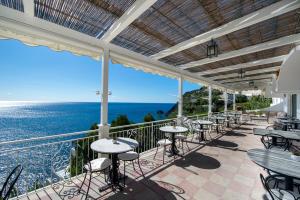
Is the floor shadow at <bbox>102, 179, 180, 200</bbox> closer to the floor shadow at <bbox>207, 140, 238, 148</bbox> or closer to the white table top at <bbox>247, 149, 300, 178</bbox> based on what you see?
the white table top at <bbox>247, 149, 300, 178</bbox>

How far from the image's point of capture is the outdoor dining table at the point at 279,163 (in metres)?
1.89

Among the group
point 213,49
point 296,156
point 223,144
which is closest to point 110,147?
point 296,156

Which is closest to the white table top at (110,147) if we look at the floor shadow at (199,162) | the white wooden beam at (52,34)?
the floor shadow at (199,162)

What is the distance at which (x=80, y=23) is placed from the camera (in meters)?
3.02

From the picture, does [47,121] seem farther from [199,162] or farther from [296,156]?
[296,156]

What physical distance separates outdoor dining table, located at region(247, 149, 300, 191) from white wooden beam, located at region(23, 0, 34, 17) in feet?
13.2

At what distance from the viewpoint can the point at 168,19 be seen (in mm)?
3078

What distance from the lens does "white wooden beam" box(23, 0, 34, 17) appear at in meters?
2.30

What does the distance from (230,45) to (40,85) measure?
76.8 feet

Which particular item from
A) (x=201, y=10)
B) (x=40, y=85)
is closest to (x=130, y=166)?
(x=201, y=10)

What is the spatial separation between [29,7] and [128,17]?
61.1 inches

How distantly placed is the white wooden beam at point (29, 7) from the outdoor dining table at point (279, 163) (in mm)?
4035

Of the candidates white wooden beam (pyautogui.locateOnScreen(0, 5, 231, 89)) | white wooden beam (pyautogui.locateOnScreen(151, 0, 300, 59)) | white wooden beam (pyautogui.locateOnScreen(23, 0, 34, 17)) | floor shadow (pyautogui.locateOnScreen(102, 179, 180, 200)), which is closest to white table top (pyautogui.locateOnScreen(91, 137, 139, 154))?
floor shadow (pyautogui.locateOnScreen(102, 179, 180, 200))

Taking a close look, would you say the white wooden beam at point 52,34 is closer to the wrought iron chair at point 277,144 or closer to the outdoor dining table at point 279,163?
the outdoor dining table at point 279,163
